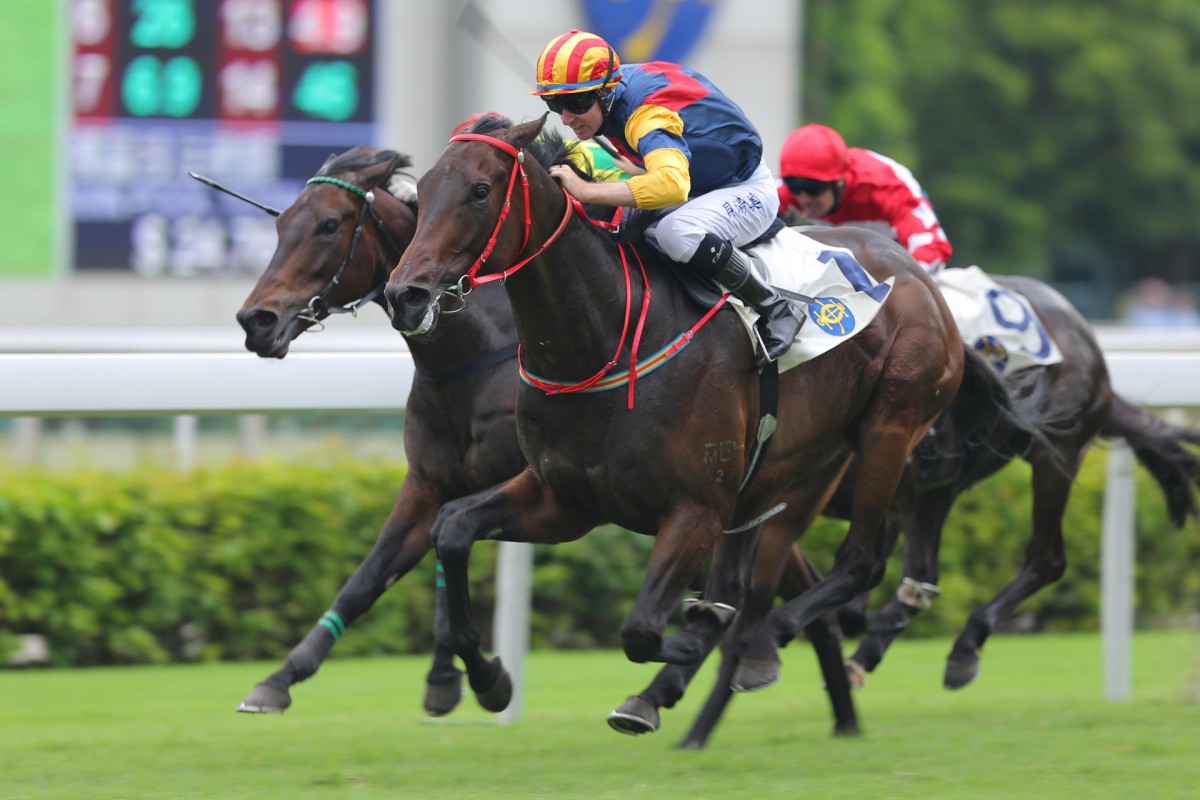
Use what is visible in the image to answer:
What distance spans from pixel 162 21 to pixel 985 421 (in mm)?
7191

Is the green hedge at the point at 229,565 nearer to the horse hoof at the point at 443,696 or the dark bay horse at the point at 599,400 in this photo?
the horse hoof at the point at 443,696

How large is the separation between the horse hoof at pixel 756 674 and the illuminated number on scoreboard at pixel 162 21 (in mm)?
7528

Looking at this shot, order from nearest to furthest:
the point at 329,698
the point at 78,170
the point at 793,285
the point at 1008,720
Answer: the point at 793,285 < the point at 1008,720 < the point at 329,698 < the point at 78,170

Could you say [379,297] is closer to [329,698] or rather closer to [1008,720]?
[329,698]

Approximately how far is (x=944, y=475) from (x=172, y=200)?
7.22m

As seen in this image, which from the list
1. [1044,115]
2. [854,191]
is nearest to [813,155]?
[854,191]

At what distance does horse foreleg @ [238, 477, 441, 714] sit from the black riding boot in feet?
3.51

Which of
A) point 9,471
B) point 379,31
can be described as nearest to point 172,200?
point 379,31

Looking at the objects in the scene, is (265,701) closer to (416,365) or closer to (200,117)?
(416,365)

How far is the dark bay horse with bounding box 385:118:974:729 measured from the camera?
13.6ft

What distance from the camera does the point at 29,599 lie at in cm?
692

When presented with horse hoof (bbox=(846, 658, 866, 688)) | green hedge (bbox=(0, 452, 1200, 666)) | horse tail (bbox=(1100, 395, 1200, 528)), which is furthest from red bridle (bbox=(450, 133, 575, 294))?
green hedge (bbox=(0, 452, 1200, 666))

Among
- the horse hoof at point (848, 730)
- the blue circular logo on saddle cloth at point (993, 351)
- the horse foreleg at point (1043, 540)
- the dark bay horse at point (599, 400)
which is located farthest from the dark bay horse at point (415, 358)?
the horse foreleg at point (1043, 540)

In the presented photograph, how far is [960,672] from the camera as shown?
6016mm
